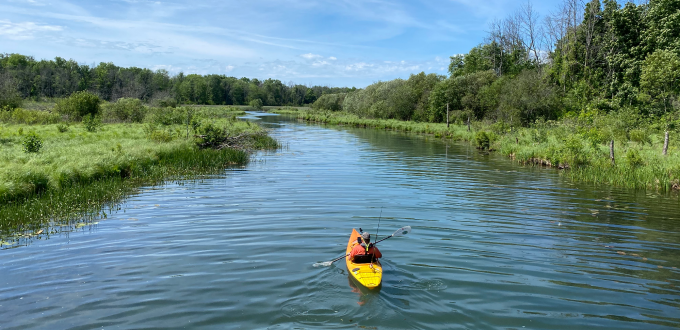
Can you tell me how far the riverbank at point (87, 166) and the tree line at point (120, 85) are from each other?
1093 inches

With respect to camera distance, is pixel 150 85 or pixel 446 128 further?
pixel 150 85

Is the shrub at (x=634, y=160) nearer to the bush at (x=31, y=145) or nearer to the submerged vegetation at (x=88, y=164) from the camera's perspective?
the submerged vegetation at (x=88, y=164)

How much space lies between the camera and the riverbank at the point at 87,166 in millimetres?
12820

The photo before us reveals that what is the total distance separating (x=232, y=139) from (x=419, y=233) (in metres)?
20.7

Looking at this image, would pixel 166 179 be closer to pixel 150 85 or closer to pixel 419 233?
pixel 419 233

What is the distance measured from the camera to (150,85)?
138 m

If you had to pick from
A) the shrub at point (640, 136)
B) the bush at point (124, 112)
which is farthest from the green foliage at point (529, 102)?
the bush at point (124, 112)

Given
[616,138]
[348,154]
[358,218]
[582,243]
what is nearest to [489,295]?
[582,243]

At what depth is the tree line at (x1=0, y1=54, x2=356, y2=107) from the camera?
98.8 metres

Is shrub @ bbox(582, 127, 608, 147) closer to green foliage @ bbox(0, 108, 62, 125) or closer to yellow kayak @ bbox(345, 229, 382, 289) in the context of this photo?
yellow kayak @ bbox(345, 229, 382, 289)

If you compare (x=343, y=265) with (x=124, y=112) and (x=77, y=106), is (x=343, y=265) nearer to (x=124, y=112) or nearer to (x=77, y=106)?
(x=77, y=106)

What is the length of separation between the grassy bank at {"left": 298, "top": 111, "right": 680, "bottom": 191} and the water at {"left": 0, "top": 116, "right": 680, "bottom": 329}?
1.97 m

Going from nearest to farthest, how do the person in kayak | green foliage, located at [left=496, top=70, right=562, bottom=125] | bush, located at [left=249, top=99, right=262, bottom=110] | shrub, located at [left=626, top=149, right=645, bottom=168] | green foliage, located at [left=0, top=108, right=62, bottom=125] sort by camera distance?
the person in kayak, shrub, located at [left=626, top=149, right=645, bottom=168], green foliage, located at [left=0, top=108, right=62, bottom=125], green foliage, located at [left=496, top=70, right=562, bottom=125], bush, located at [left=249, top=99, right=262, bottom=110]

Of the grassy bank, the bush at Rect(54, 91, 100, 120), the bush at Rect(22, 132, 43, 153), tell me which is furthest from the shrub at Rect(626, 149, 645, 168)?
the bush at Rect(54, 91, 100, 120)
